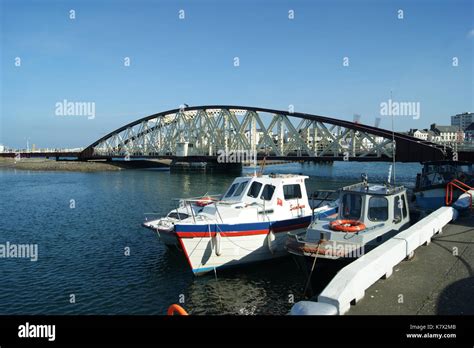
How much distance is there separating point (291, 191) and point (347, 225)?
6146 millimetres

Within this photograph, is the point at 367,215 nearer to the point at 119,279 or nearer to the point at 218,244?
the point at 218,244

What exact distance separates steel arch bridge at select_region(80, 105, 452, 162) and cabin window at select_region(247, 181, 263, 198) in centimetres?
4706

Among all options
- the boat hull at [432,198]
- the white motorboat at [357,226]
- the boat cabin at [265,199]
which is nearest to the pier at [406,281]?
→ the white motorboat at [357,226]

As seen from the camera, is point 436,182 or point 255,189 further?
point 436,182

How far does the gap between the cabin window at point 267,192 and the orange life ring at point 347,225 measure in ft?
16.2

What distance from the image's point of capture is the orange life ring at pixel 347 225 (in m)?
14.1

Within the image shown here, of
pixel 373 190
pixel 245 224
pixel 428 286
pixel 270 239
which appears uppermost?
pixel 373 190

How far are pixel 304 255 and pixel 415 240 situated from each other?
12.5 feet

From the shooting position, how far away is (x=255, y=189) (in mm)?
19922

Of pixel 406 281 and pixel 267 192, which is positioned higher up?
pixel 267 192

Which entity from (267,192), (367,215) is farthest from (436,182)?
(367,215)

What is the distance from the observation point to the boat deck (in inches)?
324
